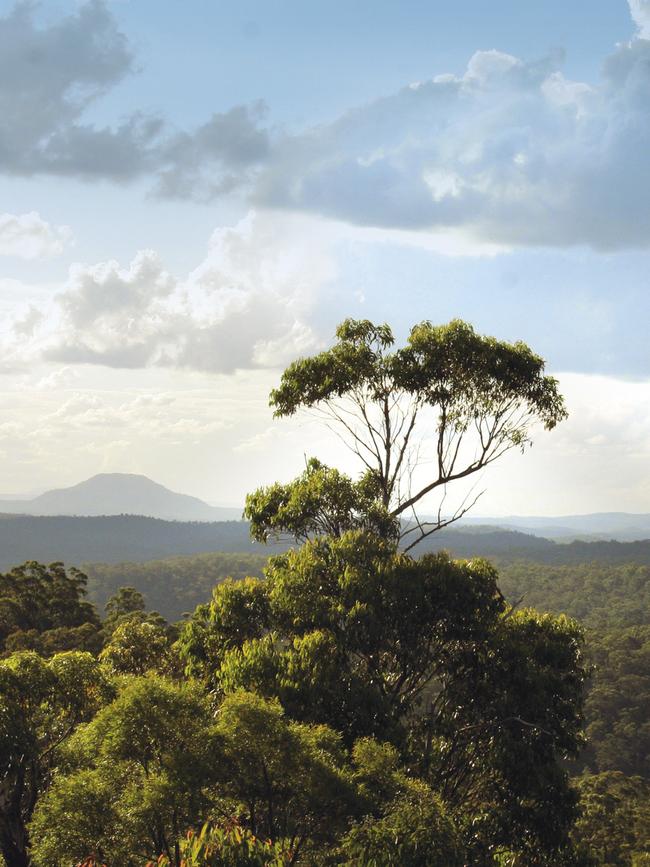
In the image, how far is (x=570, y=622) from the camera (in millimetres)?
12594

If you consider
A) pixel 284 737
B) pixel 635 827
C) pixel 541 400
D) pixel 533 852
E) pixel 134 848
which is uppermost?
pixel 541 400

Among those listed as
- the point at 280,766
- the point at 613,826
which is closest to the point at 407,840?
the point at 280,766

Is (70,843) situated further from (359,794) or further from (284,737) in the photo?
(359,794)

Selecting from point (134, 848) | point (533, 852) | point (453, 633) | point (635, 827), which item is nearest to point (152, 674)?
point (134, 848)

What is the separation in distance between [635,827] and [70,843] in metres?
37.0

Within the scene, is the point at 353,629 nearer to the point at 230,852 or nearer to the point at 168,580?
the point at 230,852

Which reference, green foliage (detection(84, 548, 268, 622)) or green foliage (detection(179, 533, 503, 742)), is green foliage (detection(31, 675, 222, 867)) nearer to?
green foliage (detection(179, 533, 503, 742))

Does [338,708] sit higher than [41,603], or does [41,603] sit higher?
[338,708]

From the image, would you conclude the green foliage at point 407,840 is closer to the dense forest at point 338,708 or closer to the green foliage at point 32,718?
the dense forest at point 338,708

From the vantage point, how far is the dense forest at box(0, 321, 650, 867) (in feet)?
28.7

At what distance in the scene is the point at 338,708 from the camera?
1091 centimetres

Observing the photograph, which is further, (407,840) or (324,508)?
(324,508)

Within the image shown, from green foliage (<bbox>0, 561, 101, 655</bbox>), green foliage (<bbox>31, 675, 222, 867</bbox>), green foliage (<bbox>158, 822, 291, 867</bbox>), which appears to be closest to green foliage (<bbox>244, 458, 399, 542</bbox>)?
green foliage (<bbox>31, 675, 222, 867</bbox>)

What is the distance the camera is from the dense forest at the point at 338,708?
8.75 m
